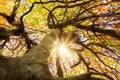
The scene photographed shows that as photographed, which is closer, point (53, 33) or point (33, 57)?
point (33, 57)

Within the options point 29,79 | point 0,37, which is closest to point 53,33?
point 0,37

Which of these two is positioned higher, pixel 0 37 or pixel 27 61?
pixel 0 37

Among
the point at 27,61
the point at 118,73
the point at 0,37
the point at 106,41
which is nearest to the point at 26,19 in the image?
the point at 106,41

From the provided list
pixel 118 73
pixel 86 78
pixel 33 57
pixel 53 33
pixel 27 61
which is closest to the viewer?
pixel 86 78

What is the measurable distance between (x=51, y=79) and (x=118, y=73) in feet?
17.2

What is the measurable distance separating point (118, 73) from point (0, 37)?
4.96 m

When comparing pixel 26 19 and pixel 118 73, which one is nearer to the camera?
pixel 118 73

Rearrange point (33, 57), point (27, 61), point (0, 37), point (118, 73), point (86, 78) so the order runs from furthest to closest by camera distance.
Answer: point (118, 73) → point (0, 37) → point (33, 57) → point (27, 61) → point (86, 78)

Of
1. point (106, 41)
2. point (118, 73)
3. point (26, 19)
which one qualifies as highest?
point (26, 19)

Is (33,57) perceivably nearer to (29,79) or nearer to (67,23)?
(29,79)

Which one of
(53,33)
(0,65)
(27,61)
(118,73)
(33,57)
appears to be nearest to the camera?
(0,65)

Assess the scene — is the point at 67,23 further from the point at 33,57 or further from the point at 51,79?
the point at 51,79

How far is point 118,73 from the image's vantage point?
752 centimetres

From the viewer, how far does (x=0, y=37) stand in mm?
4023
